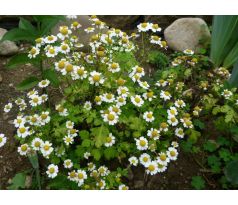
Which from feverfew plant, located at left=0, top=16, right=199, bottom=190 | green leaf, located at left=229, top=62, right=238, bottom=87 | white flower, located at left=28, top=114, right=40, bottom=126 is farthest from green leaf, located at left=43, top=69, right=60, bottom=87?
green leaf, located at left=229, top=62, right=238, bottom=87

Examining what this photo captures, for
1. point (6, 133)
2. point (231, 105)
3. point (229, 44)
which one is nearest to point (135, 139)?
point (231, 105)

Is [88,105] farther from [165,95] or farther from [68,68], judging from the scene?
[165,95]

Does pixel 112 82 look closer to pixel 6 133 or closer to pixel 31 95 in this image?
pixel 31 95

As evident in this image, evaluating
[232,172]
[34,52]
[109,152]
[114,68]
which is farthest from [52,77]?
[232,172]

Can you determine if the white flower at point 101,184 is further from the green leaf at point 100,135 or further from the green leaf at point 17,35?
the green leaf at point 17,35

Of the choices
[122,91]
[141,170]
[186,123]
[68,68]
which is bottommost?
[141,170]

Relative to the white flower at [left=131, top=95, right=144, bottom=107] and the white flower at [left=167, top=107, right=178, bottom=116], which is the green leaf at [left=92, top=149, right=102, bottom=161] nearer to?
the white flower at [left=131, top=95, right=144, bottom=107]
